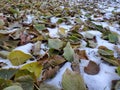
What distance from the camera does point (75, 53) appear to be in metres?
1.08

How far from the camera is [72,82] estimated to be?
778 millimetres

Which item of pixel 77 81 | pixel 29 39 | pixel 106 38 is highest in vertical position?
pixel 77 81

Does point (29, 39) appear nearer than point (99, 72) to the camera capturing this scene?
No

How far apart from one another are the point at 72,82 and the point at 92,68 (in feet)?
0.74

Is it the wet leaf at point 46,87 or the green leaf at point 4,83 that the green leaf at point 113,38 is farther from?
the green leaf at point 4,83

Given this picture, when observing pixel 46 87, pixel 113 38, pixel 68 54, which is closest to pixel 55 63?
pixel 68 54

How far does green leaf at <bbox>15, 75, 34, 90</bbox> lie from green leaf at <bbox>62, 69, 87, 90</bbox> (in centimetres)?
11

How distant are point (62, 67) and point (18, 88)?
0.33 metres

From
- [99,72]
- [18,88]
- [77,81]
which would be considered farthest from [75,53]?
[18,88]

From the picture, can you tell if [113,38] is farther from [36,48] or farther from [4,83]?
[4,83]

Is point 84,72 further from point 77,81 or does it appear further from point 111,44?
point 111,44


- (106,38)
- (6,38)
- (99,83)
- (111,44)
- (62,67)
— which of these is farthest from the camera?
(106,38)

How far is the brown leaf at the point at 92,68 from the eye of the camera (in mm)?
950

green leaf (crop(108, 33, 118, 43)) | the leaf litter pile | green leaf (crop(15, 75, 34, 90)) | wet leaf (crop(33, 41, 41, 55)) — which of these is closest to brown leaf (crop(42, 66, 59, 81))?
the leaf litter pile
